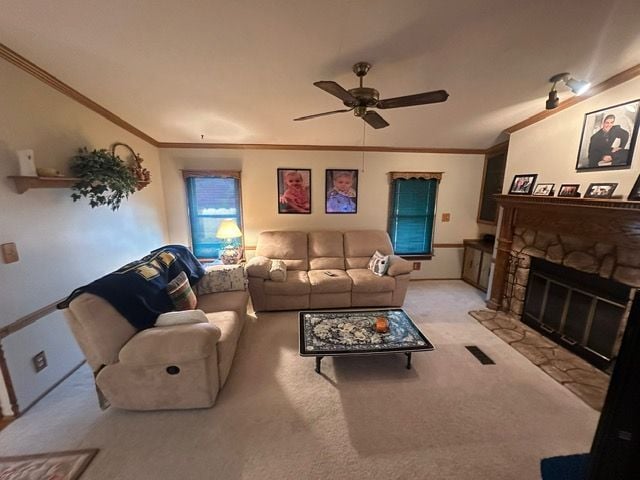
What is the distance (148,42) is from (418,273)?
4605mm

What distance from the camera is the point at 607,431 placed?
2.20 ft

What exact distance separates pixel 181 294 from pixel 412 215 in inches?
145

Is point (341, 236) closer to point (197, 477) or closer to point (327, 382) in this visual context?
point (327, 382)

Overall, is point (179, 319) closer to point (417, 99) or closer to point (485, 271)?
point (417, 99)

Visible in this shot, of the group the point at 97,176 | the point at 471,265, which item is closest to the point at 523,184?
the point at 471,265

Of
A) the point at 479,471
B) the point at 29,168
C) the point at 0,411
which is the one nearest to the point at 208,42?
the point at 29,168

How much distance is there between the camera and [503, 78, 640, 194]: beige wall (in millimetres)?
2398

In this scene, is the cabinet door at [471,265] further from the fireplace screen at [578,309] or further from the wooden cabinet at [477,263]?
the fireplace screen at [578,309]

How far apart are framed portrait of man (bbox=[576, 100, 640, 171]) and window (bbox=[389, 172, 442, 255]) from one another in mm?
1894

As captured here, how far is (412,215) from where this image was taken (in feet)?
15.2

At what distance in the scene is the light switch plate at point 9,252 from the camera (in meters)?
1.85

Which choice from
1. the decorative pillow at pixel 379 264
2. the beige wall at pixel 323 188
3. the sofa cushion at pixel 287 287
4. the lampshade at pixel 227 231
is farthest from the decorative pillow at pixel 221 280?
the decorative pillow at pixel 379 264

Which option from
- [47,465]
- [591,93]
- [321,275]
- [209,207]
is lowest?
[47,465]

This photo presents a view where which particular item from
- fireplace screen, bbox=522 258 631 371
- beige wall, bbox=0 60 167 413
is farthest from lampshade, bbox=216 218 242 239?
fireplace screen, bbox=522 258 631 371
